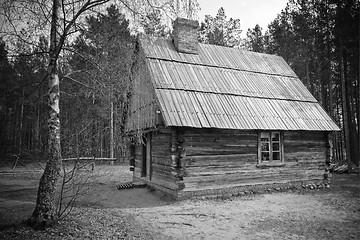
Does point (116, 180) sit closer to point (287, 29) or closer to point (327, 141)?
point (327, 141)

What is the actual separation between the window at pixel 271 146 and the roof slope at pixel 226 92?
746mm

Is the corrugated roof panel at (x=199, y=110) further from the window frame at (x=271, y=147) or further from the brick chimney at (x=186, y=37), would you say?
the brick chimney at (x=186, y=37)

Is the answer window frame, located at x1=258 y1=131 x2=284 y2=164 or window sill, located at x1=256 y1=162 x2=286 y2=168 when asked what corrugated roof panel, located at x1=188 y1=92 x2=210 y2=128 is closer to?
window frame, located at x1=258 y1=131 x2=284 y2=164

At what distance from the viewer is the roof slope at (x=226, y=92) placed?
11.0 m

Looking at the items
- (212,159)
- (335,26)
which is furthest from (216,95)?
(335,26)

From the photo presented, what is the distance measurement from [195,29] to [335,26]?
42.1 ft

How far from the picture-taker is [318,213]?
8789 millimetres

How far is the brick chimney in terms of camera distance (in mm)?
13898

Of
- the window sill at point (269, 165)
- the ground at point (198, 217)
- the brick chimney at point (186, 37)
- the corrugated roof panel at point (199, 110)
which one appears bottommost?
the ground at point (198, 217)

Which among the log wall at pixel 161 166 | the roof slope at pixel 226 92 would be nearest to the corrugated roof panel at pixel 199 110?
the roof slope at pixel 226 92

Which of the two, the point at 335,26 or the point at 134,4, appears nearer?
the point at 134,4

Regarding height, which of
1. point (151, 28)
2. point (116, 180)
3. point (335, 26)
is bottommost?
point (116, 180)

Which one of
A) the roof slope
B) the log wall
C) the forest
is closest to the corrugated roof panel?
the roof slope

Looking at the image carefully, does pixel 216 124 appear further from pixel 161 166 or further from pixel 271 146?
pixel 271 146
